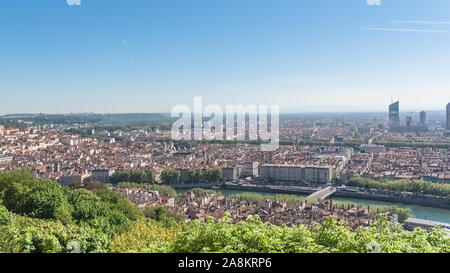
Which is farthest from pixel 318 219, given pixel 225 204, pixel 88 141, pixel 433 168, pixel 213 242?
pixel 88 141

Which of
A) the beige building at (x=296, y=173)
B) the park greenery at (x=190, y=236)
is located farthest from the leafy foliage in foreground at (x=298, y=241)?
the beige building at (x=296, y=173)

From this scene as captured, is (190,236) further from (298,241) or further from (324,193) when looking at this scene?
(324,193)

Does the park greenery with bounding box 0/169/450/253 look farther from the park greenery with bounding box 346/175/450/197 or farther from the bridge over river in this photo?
the park greenery with bounding box 346/175/450/197

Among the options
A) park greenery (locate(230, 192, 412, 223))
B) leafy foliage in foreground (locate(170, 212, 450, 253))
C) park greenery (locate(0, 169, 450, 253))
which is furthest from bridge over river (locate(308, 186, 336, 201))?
leafy foliage in foreground (locate(170, 212, 450, 253))

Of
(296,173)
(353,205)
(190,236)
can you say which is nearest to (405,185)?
(353,205)

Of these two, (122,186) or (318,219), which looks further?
(122,186)
